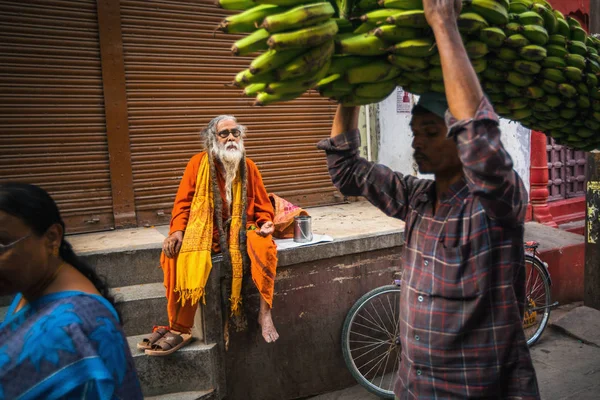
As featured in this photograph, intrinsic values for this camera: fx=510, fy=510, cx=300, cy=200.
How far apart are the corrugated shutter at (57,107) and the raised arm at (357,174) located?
3924 millimetres

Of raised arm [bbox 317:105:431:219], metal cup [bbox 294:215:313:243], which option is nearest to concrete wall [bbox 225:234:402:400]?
metal cup [bbox 294:215:313:243]

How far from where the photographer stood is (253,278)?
4.18 meters

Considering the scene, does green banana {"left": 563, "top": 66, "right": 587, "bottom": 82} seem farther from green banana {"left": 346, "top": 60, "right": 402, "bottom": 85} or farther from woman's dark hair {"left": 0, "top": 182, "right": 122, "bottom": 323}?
woman's dark hair {"left": 0, "top": 182, "right": 122, "bottom": 323}

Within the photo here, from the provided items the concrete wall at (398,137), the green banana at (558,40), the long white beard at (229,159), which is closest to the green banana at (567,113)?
the green banana at (558,40)

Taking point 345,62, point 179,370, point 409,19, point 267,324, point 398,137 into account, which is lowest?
point 179,370

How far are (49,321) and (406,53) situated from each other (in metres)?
1.32

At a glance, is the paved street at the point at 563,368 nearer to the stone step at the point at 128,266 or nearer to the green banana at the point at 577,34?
the stone step at the point at 128,266

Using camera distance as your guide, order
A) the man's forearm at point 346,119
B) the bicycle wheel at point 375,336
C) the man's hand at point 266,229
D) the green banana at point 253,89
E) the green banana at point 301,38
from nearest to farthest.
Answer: the green banana at point 301,38 < the green banana at point 253,89 < the man's forearm at point 346,119 < the man's hand at point 266,229 < the bicycle wheel at point 375,336

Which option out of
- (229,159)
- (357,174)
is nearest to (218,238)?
(229,159)

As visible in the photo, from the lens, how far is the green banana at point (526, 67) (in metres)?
1.63

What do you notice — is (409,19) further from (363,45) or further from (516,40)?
(516,40)

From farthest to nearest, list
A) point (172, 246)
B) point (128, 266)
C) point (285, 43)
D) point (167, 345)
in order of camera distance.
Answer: point (128, 266) → point (172, 246) → point (167, 345) → point (285, 43)

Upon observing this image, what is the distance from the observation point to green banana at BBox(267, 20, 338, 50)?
1.34m

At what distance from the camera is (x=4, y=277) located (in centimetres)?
161
